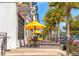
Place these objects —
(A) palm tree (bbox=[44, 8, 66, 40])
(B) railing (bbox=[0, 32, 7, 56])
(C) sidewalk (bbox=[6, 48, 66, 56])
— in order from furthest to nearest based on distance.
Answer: (A) palm tree (bbox=[44, 8, 66, 40]) → (B) railing (bbox=[0, 32, 7, 56]) → (C) sidewalk (bbox=[6, 48, 66, 56])

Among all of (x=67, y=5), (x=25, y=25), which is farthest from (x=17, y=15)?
(x=67, y=5)

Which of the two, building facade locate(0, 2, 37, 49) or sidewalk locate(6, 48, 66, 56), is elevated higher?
building facade locate(0, 2, 37, 49)

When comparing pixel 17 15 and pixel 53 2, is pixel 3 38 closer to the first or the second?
pixel 17 15

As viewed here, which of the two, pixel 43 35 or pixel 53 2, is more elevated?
pixel 53 2

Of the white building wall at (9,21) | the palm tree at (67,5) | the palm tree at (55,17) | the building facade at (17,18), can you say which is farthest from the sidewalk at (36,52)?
the palm tree at (67,5)

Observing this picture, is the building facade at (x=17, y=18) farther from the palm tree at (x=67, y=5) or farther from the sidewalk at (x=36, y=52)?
the palm tree at (x=67, y=5)

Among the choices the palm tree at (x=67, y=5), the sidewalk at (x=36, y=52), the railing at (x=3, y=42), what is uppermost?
the palm tree at (x=67, y=5)

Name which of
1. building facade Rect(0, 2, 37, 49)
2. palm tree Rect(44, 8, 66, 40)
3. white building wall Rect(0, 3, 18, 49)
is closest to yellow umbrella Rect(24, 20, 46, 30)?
building facade Rect(0, 2, 37, 49)

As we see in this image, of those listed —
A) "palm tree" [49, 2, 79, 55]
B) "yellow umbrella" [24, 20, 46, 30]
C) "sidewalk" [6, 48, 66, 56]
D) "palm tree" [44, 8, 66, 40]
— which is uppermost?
"palm tree" [49, 2, 79, 55]

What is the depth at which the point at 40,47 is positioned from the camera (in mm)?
16281

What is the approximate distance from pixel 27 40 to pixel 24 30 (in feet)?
1.48

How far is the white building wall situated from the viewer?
52.7ft

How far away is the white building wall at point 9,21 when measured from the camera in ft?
52.7

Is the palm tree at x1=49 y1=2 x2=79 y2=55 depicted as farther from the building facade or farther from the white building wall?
the white building wall
